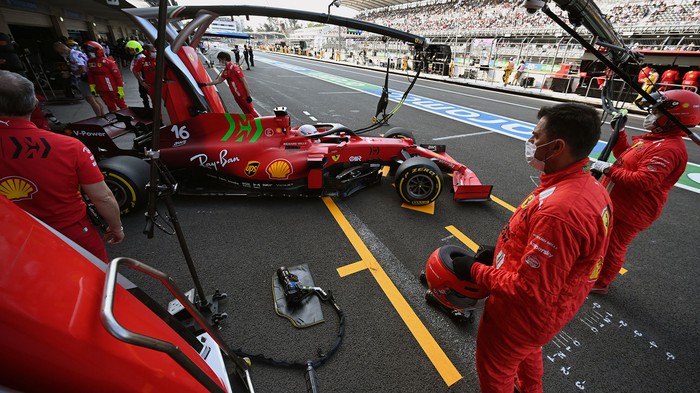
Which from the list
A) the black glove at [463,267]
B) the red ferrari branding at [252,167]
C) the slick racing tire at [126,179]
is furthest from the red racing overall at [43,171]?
the black glove at [463,267]

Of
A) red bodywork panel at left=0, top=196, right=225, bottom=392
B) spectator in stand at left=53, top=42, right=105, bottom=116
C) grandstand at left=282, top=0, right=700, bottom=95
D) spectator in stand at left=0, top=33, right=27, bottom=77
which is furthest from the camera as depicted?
grandstand at left=282, top=0, right=700, bottom=95

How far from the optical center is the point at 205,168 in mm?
4230

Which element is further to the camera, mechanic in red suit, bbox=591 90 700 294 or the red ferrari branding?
the red ferrari branding

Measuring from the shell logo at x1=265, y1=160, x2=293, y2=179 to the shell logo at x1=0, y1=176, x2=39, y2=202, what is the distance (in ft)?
8.40

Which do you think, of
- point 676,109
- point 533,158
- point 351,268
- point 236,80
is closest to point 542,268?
point 533,158

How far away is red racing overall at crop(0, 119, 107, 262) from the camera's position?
1.73 metres

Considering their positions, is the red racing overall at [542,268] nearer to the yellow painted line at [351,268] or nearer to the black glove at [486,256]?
the black glove at [486,256]

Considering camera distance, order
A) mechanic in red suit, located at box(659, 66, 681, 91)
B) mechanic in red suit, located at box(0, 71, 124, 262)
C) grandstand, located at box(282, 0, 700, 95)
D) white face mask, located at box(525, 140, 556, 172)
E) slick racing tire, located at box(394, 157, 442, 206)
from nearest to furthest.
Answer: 1. white face mask, located at box(525, 140, 556, 172)
2. mechanic in red suit, located at box(0, 71, 124, 262)
3. slick racing tire, located at box(394, 157, 442, 206)
4. mechanic in red suit, located at box(659, 66, 681, 91)
5. grandstand, located at box(282, 0, 700, 95)

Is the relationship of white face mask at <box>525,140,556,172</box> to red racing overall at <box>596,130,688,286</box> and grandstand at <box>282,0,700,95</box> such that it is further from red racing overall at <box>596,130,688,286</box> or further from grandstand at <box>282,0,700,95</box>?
red racing overall at <box>596,130,688,286</box>

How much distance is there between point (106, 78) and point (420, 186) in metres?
7.95

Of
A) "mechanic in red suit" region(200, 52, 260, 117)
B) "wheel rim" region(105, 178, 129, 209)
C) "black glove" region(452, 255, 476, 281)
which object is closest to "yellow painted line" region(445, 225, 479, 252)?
"black glove" region(452, 255, 476, 281)

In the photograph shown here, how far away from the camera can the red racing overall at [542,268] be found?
4.47ft

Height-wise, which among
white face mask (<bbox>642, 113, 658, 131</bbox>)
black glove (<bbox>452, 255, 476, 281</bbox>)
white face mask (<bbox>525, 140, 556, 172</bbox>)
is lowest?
black glove (<bbox>452, 255, 476, 281</bbox>)

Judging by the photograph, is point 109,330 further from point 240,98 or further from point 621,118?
point 240,98
